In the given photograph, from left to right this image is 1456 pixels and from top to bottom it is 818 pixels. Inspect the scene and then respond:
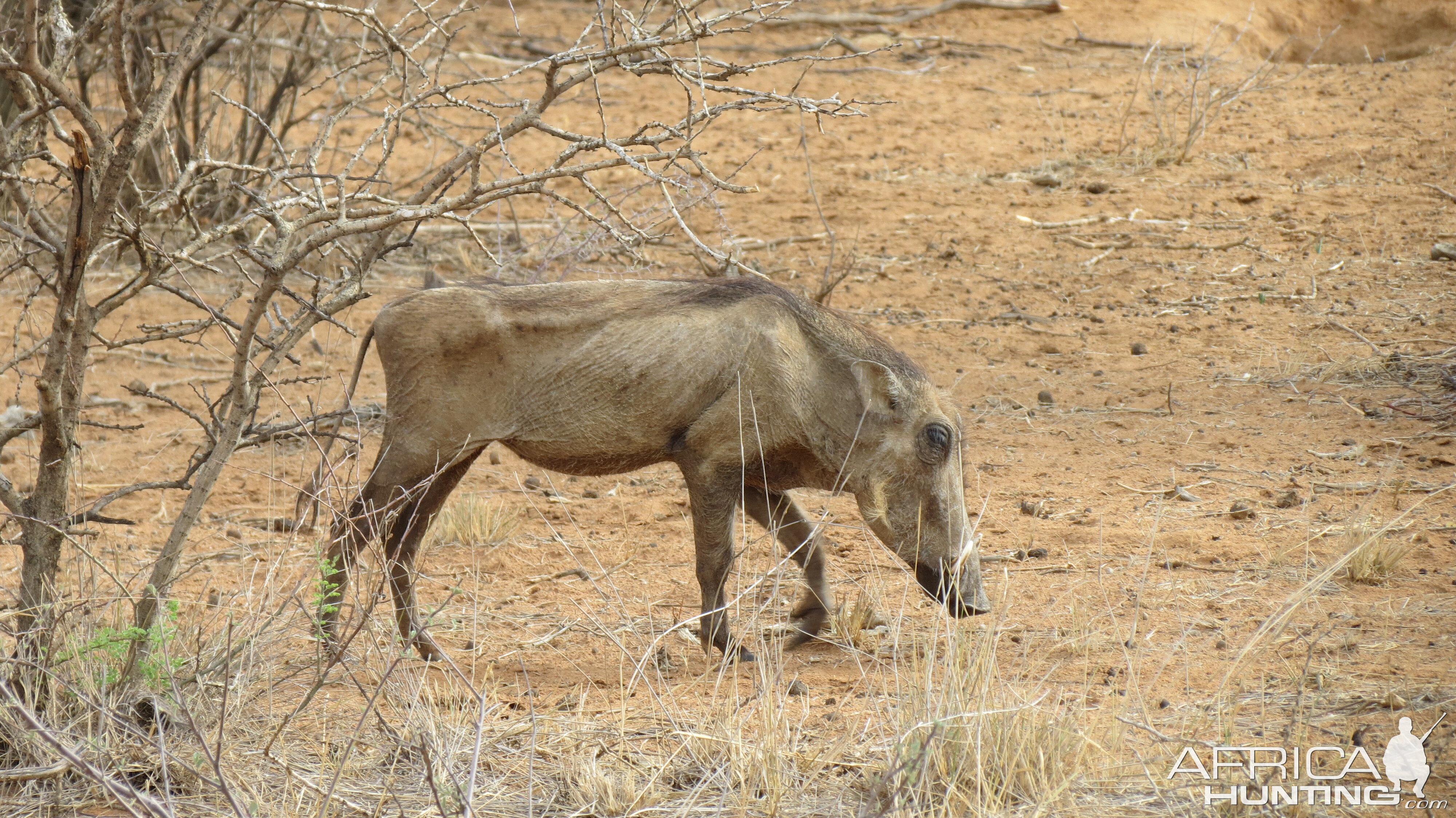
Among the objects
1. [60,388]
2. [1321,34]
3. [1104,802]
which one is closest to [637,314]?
[60,388]

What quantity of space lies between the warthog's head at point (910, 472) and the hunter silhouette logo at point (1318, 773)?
1.42m

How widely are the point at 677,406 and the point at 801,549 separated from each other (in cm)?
63

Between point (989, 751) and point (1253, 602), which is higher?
point (989, 751)

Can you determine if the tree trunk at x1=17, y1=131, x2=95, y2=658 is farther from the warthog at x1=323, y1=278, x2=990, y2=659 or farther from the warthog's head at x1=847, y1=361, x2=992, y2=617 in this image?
the warthog's head at x1=847, y1=361, x2=992, y2=617

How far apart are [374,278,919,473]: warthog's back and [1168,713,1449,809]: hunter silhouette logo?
184 centimetres

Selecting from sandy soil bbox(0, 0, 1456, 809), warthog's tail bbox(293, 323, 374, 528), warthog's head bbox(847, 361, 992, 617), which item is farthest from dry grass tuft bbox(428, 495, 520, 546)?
warthog's head bbox(847, 361, 992, 617)

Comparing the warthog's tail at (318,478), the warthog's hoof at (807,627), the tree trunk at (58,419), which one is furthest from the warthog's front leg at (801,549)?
the tree trunk at (58,419)

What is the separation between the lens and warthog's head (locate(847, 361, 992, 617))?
4.54 meters

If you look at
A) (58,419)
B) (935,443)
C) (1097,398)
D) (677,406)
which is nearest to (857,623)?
(935,443)

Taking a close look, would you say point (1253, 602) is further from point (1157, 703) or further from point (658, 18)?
point (658, 18)

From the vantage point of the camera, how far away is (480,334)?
4477 mm

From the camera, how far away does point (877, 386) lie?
4602 mm

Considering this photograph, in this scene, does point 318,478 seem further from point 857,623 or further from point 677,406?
point 857,623

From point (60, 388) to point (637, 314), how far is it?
1.80 metres
